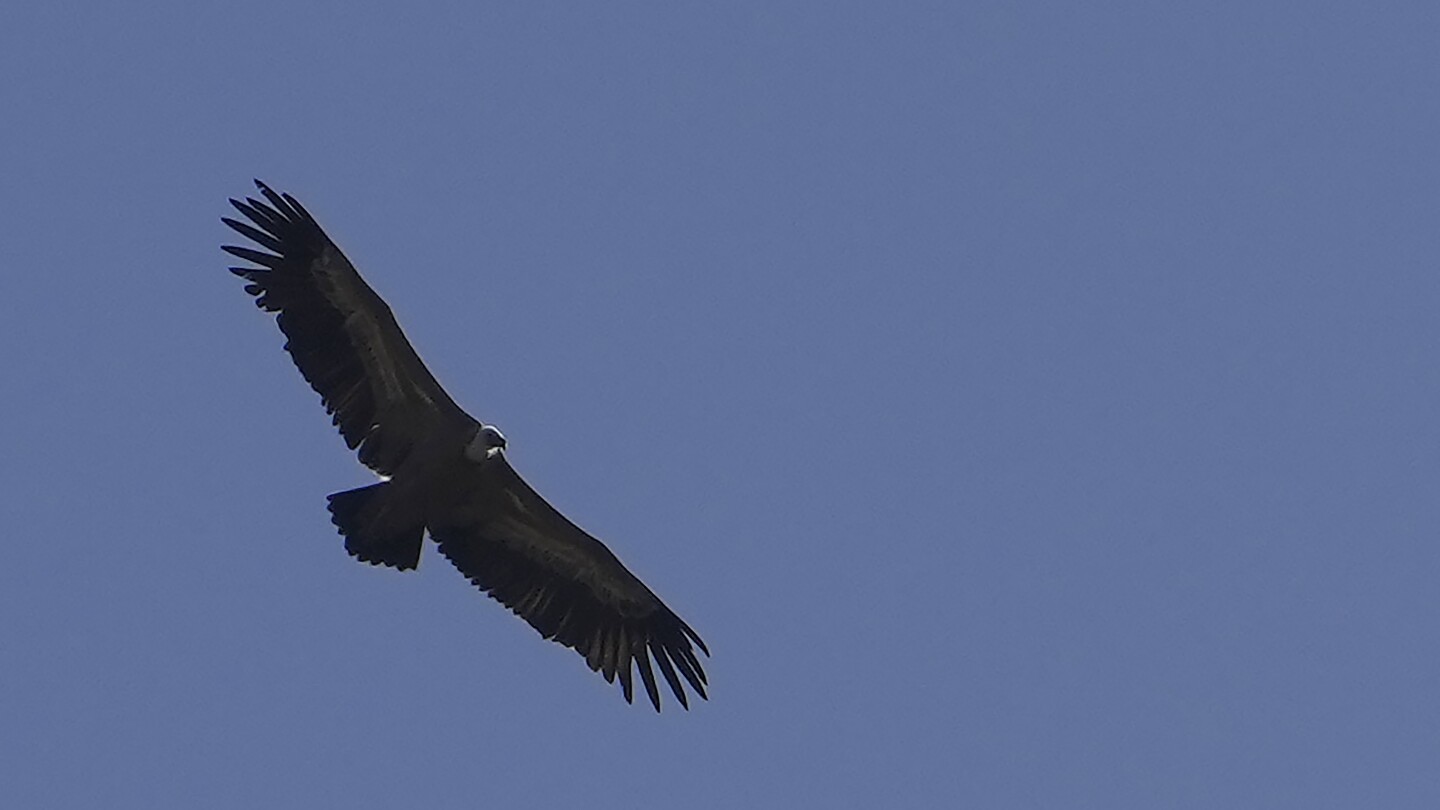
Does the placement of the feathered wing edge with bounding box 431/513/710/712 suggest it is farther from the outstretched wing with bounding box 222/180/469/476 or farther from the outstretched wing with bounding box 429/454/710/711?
the outstretched wing with bounding box 222/180/469/476

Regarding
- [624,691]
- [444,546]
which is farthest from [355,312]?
[624,691]

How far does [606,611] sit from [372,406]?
10.3 feet

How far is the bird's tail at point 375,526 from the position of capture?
27.1 meters

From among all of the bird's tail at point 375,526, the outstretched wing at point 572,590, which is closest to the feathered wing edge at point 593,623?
the outstretched wing at point 572,590

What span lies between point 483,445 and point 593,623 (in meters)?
2.40

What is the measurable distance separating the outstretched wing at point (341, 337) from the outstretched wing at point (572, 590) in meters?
1.21

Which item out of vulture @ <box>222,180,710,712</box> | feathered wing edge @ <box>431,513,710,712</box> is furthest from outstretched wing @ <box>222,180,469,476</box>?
feathered wing edge @ <box>431,513,710,712</box>

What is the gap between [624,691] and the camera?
28.7 m

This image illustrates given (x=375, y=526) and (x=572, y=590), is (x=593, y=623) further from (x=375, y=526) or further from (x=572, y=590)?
(x=375, y=526)

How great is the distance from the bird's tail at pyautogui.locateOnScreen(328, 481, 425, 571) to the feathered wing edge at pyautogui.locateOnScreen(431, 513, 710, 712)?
118 centimetres

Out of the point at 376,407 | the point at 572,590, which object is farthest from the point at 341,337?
Answer: the point at 572,590

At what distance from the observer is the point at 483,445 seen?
90.1ft

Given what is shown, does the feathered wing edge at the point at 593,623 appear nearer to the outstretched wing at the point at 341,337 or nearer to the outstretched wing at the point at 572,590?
the outstretched wing at the point at 572,590

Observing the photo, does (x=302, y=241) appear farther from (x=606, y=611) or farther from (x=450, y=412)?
(x=606, y=611)
